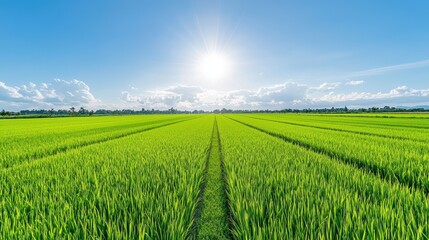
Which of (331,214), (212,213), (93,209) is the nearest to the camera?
(331,214)

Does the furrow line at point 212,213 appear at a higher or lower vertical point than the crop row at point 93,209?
lower

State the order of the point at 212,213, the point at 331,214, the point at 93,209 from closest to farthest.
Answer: the point at 331,214, the point at 93,209, the point at 212,213

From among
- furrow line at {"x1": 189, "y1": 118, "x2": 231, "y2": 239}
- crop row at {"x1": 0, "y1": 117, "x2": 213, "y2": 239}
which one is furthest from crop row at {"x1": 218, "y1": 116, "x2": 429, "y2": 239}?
crop row at {"x1": 0, "y1": 117, "x2": 213, "y2": 239}

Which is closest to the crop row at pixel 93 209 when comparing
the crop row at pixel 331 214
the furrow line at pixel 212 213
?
the furrow line at pixel 212 213

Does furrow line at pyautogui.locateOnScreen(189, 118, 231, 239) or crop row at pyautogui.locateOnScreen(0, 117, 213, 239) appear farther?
furrow line at pyautogui.locateOnScreen(189, 118, 231, 239)

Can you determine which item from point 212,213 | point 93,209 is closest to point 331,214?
point 212,213

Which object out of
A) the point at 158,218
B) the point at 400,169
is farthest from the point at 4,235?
the point at 400,169

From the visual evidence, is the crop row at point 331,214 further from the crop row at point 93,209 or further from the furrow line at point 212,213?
the crop row at point 93,209

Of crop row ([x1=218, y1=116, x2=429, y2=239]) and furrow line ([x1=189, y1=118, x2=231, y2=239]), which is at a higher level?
crop row ([x1=218, y1=116, x2=429, y2=239])

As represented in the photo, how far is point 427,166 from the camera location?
559 cm

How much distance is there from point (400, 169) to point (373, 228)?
175 inches

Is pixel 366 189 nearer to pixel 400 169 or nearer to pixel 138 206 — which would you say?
pixel 400 169

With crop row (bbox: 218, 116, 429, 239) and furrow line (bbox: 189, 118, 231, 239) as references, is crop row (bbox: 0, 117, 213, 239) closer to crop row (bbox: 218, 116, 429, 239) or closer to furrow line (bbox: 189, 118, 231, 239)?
furrow line (bbox: 189, 118, 231, 239)

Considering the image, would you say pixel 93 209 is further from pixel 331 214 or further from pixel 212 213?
pixel 331 214
